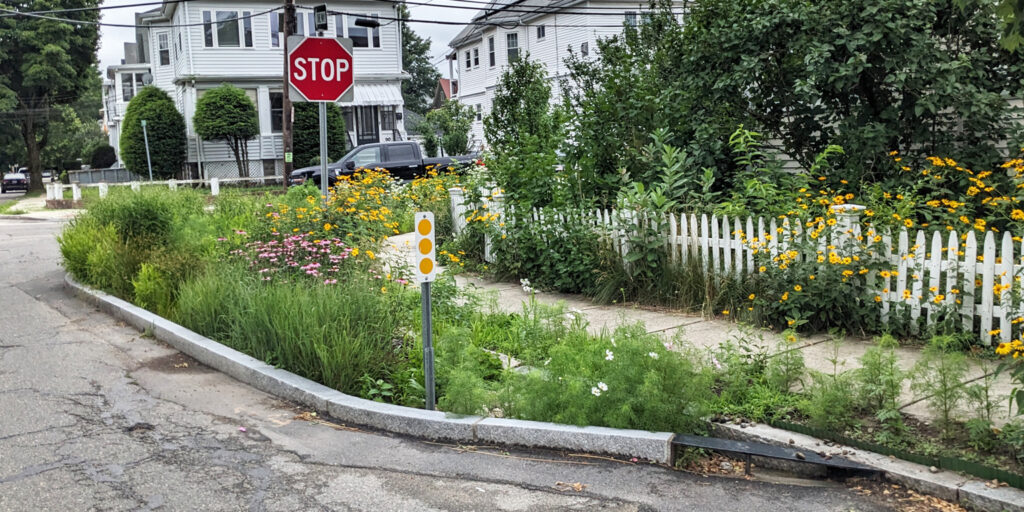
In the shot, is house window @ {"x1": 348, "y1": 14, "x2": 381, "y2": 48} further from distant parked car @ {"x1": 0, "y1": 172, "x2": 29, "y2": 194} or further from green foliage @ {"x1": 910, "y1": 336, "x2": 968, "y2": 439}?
green foliage @ {"x1": 910, "y1": 336, "x2": 968, "y2": 439}

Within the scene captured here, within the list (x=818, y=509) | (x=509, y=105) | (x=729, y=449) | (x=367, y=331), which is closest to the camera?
(x=818, y=509)

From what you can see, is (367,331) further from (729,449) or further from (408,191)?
(408,191)

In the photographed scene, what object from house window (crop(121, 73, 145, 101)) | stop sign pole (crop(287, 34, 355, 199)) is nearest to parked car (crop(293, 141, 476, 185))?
stop sign pole (crop(287, 34, 355, 199))

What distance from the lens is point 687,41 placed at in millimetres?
10086

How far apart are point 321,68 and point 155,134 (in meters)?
29.3

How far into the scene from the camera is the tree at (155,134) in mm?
35500

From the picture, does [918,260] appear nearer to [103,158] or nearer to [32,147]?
[32,147]

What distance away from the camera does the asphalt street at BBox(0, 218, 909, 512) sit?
13.8ft

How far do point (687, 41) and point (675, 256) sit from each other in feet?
10.0

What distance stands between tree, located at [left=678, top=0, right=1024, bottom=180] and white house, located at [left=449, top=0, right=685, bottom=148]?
2122 cm

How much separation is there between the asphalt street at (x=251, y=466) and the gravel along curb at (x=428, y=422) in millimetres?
91

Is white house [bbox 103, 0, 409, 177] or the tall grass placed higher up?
white house [bbox 103, 0, 409, 177]

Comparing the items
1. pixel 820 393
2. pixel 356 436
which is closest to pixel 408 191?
pixel 356 436

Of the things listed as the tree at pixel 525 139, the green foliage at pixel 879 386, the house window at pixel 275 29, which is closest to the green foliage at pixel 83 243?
the tree at pixel 525 139
